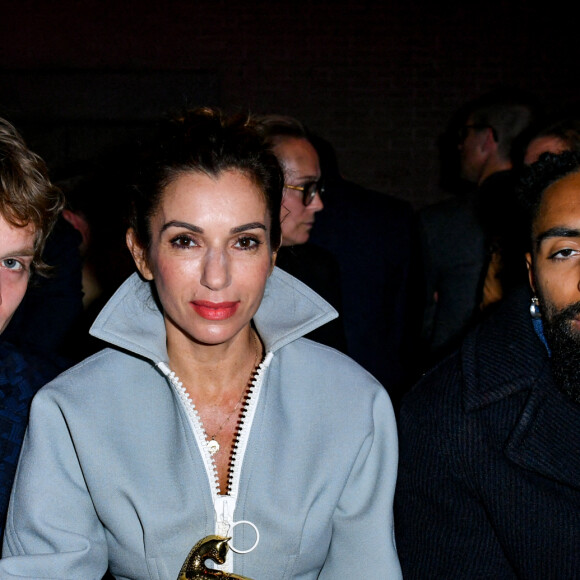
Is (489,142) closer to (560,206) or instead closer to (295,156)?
(295,156)

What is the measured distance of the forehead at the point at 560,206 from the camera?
1799mm

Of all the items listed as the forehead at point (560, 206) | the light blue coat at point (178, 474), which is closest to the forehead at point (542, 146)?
the forehead at point (560, 206)

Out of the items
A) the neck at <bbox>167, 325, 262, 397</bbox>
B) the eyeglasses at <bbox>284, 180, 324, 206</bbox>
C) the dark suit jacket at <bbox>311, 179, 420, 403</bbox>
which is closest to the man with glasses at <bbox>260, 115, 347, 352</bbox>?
the eyeglasses at <bbox>284, 180, 324, 206</bbox>

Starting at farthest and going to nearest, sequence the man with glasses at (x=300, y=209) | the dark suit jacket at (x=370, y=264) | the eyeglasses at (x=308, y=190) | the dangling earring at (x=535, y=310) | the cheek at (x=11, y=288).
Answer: the dark suit jacket at (x=370, y=264) → the eyeglasses at (x=308, y=190) → the man with glasses at (x=300, y=209) → the dangling earring at (x=535, y=310) → the cheek at (x=11, y=288)

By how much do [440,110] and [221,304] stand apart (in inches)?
211

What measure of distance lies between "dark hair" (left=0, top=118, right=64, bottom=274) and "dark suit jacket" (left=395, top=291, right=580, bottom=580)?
0.96m

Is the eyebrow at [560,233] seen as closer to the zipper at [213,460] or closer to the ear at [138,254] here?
the zipper at [213,460]

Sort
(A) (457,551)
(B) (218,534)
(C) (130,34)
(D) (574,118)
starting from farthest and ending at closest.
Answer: (C) (130,34), (D) (574,118), (A) (457,551), (B) (218,534)

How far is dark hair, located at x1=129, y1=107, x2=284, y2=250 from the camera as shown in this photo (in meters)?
1.72

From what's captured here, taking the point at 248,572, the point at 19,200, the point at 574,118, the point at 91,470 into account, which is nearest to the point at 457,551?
the point at 248,572

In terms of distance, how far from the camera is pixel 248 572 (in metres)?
1.65

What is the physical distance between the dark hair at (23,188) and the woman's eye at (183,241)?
34 cm

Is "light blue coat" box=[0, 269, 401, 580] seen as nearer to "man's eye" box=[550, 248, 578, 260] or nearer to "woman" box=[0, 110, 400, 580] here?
"woman" box=[0, 110, 400, 580]

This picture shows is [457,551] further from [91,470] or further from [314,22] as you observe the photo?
[314,22]
